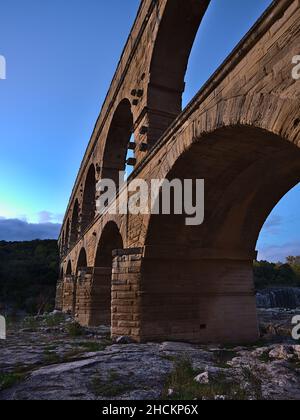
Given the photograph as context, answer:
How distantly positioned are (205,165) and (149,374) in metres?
3.58

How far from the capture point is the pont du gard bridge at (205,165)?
370 cm

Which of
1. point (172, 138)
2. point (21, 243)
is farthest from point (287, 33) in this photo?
point (21, 243)

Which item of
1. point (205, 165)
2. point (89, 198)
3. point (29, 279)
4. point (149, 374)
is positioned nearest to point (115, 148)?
point (89, 198)

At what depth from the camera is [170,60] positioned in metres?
8.54

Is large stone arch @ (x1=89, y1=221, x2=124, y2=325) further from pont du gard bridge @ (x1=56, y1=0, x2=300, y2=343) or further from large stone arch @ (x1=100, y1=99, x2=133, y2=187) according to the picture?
large stone arch @ (x1=100, y1=99, x2=133, y2=187)

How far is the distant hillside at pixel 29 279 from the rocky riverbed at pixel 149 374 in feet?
68.9

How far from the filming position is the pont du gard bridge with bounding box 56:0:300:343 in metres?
3.70

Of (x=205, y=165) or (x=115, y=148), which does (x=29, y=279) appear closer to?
(x=115, y=148)

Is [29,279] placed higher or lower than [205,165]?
lower

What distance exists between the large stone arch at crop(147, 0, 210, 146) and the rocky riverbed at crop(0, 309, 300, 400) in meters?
5.20

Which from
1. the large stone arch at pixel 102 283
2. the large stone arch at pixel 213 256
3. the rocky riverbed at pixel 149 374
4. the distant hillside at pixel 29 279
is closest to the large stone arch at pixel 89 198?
the large stone arch at pixel 102 283

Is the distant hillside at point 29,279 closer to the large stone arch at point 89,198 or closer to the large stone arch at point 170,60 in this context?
the large stone arch at point 89,198

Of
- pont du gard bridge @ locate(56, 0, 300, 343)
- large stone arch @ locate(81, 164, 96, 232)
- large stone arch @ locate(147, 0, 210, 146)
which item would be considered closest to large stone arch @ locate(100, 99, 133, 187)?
pont du gard bridge @ locate(56, 0, 300, 343)

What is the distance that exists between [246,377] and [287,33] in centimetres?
396
